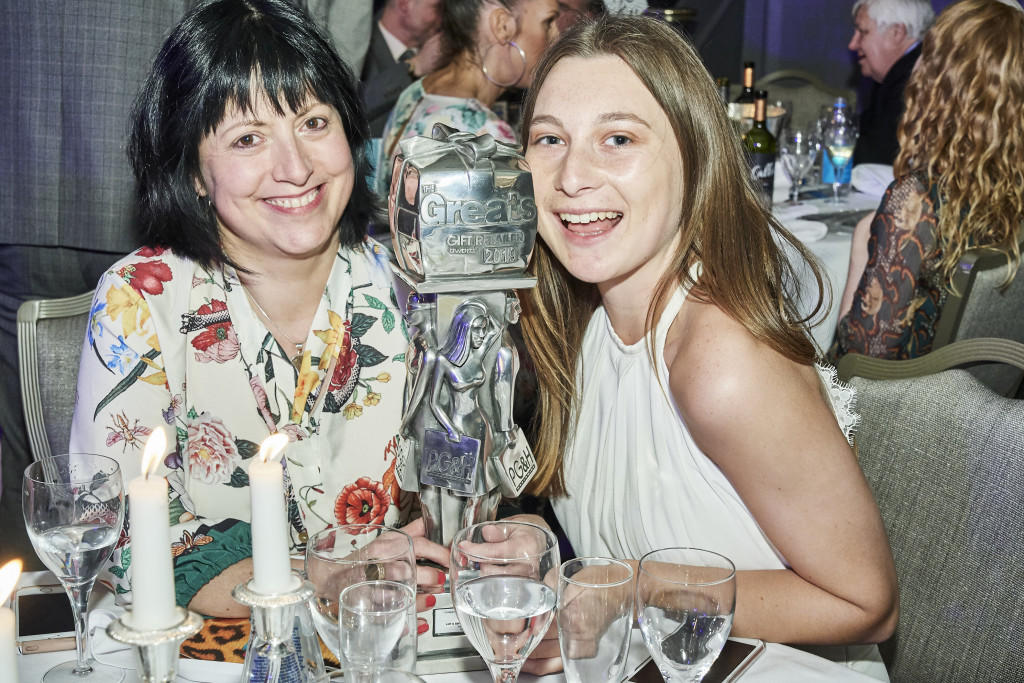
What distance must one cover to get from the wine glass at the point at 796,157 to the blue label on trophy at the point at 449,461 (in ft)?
9.71

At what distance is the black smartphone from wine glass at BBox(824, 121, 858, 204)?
3.14m

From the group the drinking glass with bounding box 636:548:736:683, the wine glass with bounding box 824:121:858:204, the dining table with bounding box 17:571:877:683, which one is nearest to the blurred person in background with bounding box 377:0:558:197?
the wine glass with bounding box 824:121:858:204

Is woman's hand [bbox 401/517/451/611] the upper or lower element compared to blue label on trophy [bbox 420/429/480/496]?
lower

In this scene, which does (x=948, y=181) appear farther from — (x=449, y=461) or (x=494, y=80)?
(x=449, y=461)

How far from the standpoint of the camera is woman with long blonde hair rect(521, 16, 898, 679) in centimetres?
128

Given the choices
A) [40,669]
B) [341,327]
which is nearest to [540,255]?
[341,327]

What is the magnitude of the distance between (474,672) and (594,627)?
0.82ft

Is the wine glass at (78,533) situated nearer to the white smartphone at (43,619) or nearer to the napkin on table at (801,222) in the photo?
the white smartphone at (43,619)

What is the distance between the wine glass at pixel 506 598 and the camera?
0.88 meters

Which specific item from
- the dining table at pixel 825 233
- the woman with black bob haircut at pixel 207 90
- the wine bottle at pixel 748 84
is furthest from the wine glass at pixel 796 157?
the woman with black bob haircut at pixel 207 90

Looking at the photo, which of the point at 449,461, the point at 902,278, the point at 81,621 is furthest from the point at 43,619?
the point at 902,278

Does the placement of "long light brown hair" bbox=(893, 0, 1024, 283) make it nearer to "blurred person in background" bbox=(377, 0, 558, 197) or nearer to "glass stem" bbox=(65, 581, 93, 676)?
"blurred person in background" bbox=(377, 0, 558, 197)

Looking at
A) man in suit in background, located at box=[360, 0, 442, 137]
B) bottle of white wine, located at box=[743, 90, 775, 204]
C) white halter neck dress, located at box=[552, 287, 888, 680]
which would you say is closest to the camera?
white halter neck dress, located at box=[552, 287, 888, 680]

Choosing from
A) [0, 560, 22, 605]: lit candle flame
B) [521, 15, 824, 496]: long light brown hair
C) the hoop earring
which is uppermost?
the hoop earring
